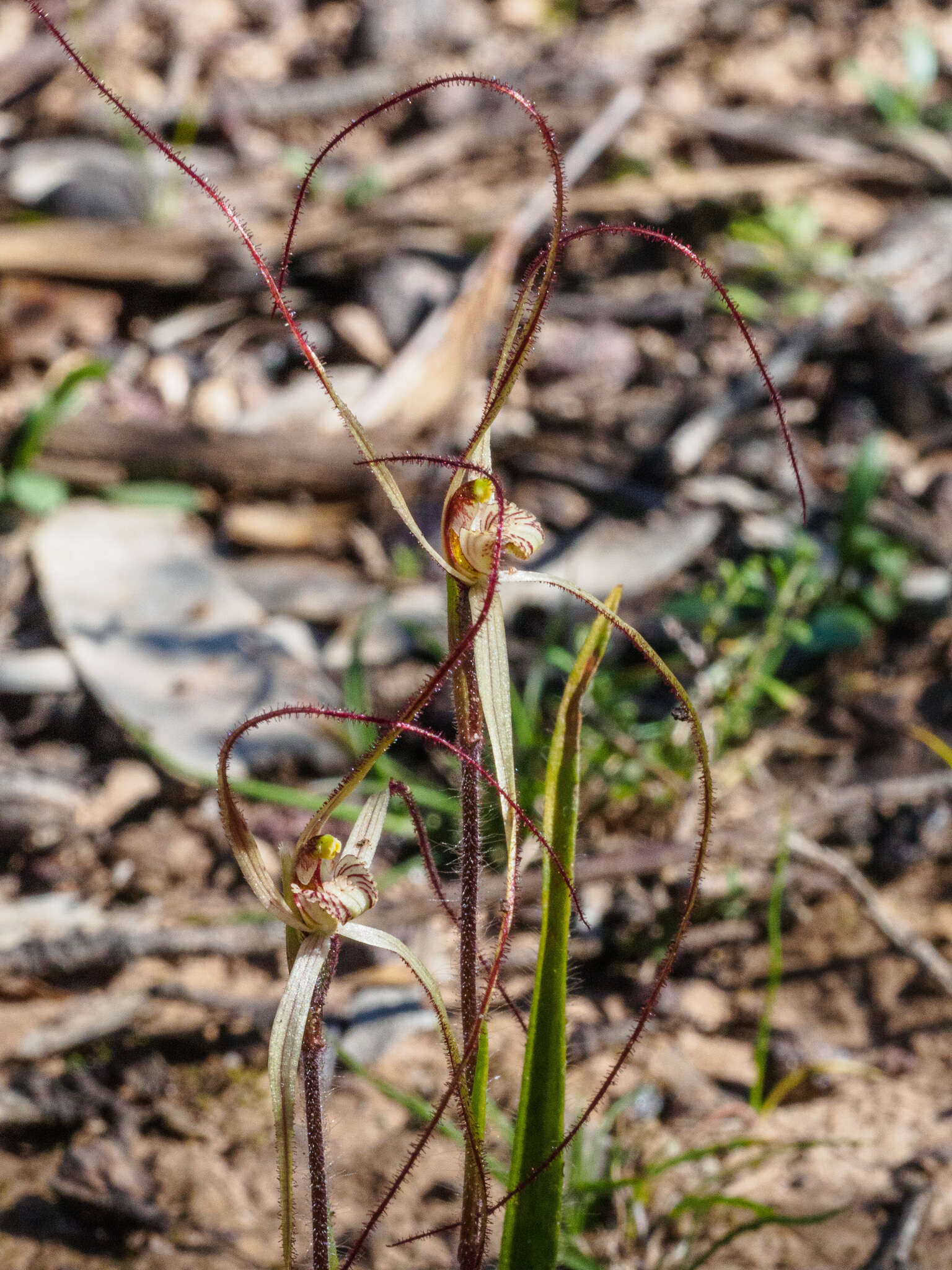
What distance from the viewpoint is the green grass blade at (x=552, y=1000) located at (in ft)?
3.77

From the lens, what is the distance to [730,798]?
98.8 inches

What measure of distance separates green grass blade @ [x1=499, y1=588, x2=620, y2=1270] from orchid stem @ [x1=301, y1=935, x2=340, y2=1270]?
19 centimetres

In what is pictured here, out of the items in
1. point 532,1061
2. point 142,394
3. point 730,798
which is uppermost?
point 142,394

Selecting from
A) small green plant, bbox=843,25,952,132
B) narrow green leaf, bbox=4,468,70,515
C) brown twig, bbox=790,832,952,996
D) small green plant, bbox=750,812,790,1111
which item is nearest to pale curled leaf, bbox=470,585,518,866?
small green plant, bbox=750,812,790,1111

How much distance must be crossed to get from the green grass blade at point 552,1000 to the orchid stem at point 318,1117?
0.63ft

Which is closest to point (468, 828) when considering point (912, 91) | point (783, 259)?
point (783, 259)

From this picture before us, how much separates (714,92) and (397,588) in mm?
2836

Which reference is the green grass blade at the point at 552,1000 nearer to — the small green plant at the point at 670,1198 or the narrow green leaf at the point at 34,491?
the small green plant at the point at 670,1198

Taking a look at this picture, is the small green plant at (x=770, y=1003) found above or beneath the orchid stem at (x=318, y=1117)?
above

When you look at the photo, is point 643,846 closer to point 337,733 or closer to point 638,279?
point 337,733

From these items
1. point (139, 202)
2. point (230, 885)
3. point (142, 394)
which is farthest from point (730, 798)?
point (139, 202)

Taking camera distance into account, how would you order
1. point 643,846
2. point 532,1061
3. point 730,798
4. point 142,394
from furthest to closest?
point 142,394, point 730,798, point 643,846, point 532,1061

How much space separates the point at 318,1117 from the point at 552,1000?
0.24 metres

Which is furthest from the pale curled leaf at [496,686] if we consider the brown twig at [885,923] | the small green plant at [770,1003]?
the brown twig at [885,923]
